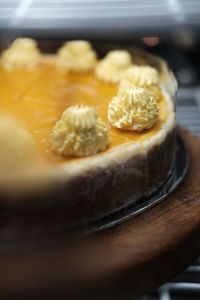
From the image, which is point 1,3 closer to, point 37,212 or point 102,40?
point 102,40

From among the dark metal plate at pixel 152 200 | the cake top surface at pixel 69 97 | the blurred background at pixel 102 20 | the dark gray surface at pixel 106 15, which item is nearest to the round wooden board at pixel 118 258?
the dark metal plate at pixel 152 200

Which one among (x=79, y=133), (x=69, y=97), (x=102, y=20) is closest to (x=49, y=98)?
(x=69, y=97)

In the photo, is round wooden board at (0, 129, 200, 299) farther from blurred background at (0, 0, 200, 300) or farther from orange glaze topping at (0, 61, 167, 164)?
blurred background at (0, 0, 200, 300)

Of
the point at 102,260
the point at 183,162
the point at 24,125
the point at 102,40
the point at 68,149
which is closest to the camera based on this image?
the point at 102,260

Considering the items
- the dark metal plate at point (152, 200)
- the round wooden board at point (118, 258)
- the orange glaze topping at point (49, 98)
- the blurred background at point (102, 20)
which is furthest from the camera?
the blurred background at point (102, 20)

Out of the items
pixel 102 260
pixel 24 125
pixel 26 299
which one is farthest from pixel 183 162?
pixel 26 299

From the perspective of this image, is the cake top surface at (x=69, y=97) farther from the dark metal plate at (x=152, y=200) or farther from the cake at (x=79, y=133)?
the dark metal plate at (x=152, y=200)
